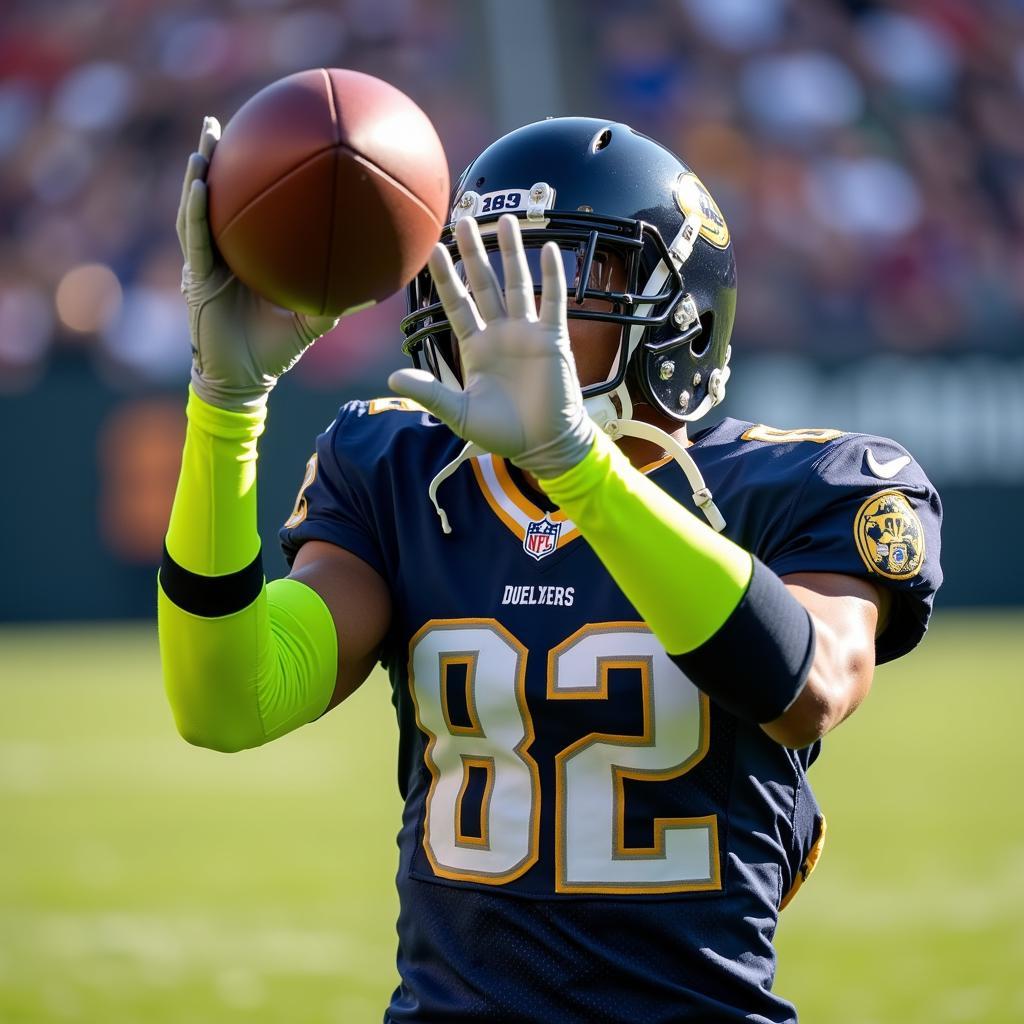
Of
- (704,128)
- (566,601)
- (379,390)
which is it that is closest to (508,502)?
(566,601)

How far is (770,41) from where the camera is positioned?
13.0 metres

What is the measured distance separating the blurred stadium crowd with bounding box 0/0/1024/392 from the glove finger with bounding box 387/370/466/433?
9389 mm

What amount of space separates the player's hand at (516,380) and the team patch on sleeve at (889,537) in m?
0.46

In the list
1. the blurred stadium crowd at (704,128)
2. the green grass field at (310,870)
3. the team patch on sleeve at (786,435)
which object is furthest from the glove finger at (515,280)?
the blurred stadium crowd at (704,128)

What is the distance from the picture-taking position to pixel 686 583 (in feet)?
A: 6.32

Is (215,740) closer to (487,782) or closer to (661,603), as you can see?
(487,782)

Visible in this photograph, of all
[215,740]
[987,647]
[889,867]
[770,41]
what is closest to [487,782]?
[215,740]

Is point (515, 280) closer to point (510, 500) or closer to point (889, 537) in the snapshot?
point (510, 500)

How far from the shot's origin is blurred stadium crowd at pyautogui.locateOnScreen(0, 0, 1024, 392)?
1167 cm

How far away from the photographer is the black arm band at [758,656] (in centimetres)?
192

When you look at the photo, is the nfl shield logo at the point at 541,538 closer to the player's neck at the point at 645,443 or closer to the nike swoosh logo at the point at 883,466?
the player's neck at the point at 645,443

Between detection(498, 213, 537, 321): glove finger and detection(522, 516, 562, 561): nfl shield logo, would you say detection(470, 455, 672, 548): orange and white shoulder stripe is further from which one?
detection(498, 213, 537, 321): glove finger

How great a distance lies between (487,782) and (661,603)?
1.44ft

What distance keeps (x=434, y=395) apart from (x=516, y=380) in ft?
0.32
